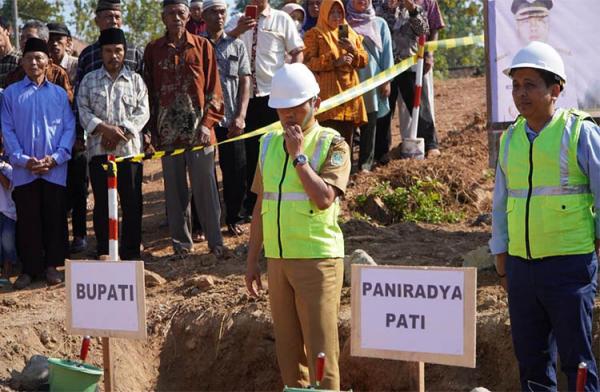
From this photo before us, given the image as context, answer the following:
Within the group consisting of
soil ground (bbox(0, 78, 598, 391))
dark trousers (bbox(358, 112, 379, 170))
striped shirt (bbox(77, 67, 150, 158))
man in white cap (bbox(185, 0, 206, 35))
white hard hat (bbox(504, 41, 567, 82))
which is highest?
man in white cap (bbox(185, 0, 206, 35))

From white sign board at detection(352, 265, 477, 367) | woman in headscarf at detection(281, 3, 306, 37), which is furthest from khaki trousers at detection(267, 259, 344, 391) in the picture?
woman in headscarf at detection(281, 3, 306, 37)

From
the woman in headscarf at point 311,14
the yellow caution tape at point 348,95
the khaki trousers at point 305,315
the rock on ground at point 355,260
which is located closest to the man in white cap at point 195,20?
the woman in headscarf at point 311,14

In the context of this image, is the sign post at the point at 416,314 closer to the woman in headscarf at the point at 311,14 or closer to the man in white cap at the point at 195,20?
the man in white cap at the point at 195,20

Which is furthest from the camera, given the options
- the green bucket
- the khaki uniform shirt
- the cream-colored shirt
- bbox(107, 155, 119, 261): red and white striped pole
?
the cream-colored shirt

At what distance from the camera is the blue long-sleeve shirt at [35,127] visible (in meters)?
9.29

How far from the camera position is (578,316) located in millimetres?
5527

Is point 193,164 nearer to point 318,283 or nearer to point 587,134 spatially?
point 318,283

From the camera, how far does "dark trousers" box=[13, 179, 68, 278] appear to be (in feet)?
30.8

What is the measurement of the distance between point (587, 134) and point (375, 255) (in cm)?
395

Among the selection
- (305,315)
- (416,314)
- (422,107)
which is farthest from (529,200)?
(422,107)

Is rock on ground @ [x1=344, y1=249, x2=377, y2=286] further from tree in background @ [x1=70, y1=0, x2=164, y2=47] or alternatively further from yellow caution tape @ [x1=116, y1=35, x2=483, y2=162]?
tree in background @ [x1=70, y1=0, x2=164, y2=47]

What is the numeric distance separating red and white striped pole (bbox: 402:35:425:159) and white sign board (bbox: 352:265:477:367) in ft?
21.7

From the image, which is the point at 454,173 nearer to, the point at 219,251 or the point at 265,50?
the point at 265,50

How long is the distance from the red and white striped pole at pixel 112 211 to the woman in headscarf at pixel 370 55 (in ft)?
11.4
